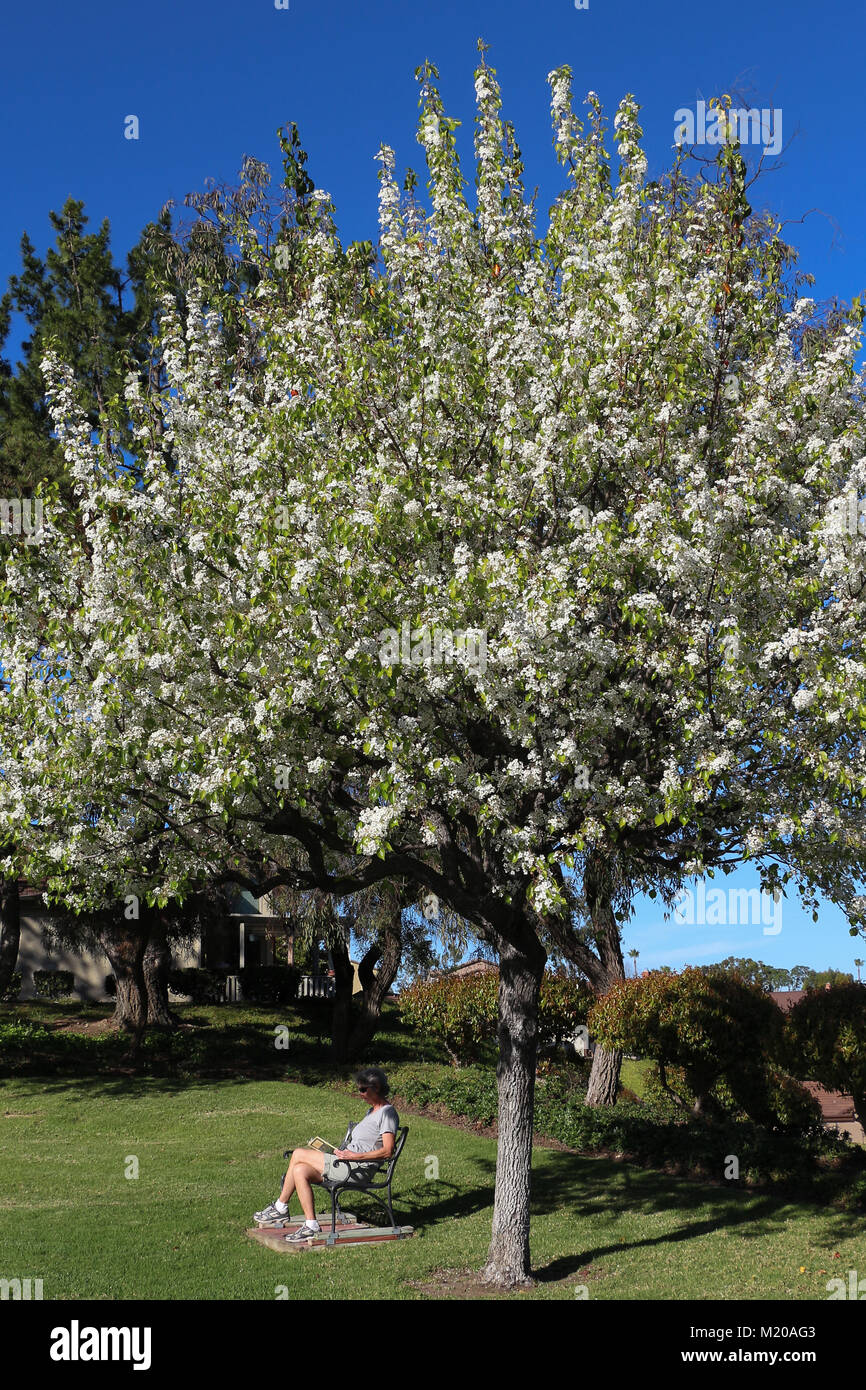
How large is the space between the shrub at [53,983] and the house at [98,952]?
34cm

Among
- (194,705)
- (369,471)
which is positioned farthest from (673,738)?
(194,705)

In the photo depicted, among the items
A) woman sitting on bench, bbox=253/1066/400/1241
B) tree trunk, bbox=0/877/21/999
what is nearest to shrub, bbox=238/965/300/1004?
tree trunk, bbox=0/877/21/999

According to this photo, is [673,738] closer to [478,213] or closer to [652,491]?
[652,491]

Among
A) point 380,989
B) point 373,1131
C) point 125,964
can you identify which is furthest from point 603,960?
point 125,964

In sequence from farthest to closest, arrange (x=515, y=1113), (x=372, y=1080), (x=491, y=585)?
1. (x=372, y=1080)
2. (x=515, y=1113)
3. (x=491, y=585)

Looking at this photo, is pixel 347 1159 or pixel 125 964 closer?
pixel 347 1159

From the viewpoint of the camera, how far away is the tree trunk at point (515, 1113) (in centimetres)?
1041

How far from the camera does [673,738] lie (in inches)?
383

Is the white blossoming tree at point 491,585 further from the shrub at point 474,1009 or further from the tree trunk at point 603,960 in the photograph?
the shrub at point 474,1009

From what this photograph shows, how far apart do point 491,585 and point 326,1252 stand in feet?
22.1

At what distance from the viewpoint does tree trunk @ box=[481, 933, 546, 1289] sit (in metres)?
10.4

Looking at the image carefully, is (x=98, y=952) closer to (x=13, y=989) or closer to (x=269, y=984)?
(x=13, y=989)

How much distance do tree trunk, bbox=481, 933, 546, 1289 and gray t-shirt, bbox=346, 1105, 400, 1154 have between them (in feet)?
3.80

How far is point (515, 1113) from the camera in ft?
36.0
